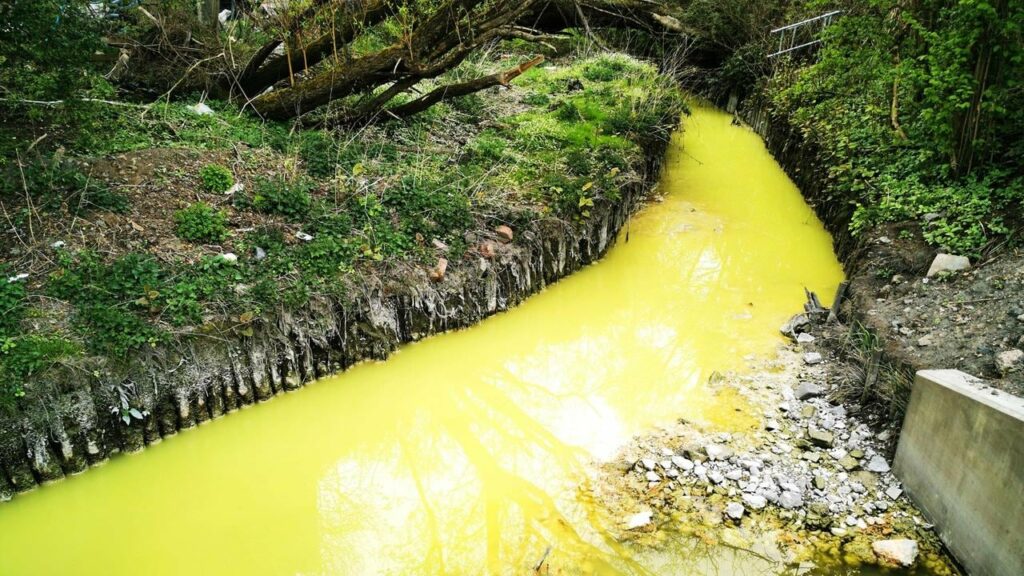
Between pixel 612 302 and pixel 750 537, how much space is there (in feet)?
10.6

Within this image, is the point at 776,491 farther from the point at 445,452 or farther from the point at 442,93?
the point at 442,93

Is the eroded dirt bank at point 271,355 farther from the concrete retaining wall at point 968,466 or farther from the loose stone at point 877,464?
the concrete retaining wall at point 968,466

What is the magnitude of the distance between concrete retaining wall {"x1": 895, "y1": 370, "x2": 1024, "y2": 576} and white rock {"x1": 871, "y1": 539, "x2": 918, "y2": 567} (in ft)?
0.77

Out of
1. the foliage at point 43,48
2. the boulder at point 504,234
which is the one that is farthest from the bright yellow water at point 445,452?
the foliage at point 43,48

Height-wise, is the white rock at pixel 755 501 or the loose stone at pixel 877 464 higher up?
the loose stone at pixel 877 464

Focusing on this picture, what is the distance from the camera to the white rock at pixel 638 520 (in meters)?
4.08

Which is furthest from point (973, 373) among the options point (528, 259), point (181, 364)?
point (181, 364)

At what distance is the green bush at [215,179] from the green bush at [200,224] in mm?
382

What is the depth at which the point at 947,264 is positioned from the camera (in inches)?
222

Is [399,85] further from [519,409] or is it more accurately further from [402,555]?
[402,555]

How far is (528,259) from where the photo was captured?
6.49m

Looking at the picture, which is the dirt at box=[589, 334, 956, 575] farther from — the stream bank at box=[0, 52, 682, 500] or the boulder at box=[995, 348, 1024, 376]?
the stream bank at box=[0, 52, 682, 500]

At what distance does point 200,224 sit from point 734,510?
4.86m

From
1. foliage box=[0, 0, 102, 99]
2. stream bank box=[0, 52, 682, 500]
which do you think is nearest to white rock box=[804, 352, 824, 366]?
stream bank box=[0, 52, 682, 500]
